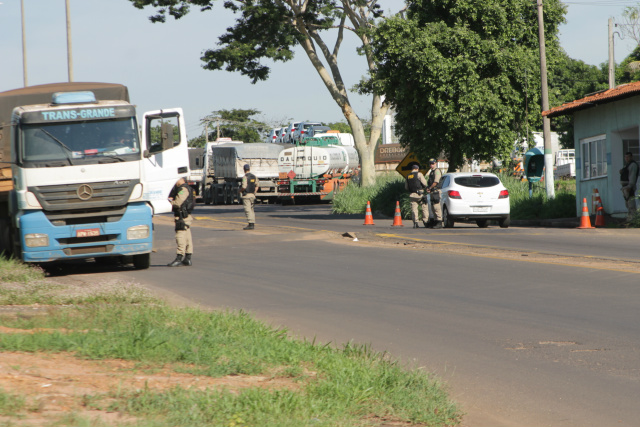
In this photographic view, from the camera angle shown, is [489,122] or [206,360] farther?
[489,122]

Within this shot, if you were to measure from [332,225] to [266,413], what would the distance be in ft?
71.0

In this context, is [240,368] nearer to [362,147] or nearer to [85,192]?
[85,192]

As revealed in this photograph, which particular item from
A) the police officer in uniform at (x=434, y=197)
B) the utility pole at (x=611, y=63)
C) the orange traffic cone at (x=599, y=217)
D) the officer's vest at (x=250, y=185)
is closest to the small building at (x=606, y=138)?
the orange traffic cone at (x=599, y=217)

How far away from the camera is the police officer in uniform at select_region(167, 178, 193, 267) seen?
16.2m

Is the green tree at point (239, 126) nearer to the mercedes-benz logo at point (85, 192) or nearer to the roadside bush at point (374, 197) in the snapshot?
the roadside bush at point (374, 197)

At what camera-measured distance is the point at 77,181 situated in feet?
47.6

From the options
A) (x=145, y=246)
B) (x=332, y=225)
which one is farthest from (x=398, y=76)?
(x=145, y=246)

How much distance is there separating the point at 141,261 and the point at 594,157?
18156mm

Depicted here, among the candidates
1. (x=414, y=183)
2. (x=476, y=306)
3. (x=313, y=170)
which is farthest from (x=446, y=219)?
(x=313, y=170)

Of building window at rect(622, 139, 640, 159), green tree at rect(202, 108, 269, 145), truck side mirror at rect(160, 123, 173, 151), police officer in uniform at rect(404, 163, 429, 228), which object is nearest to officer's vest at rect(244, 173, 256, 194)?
police officer in uniform at rect(404, 163, 429, 228)

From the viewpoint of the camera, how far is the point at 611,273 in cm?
1302

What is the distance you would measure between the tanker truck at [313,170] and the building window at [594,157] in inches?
710

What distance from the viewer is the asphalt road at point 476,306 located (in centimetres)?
666

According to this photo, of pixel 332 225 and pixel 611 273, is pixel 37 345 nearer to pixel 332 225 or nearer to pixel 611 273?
pixel 611 273
